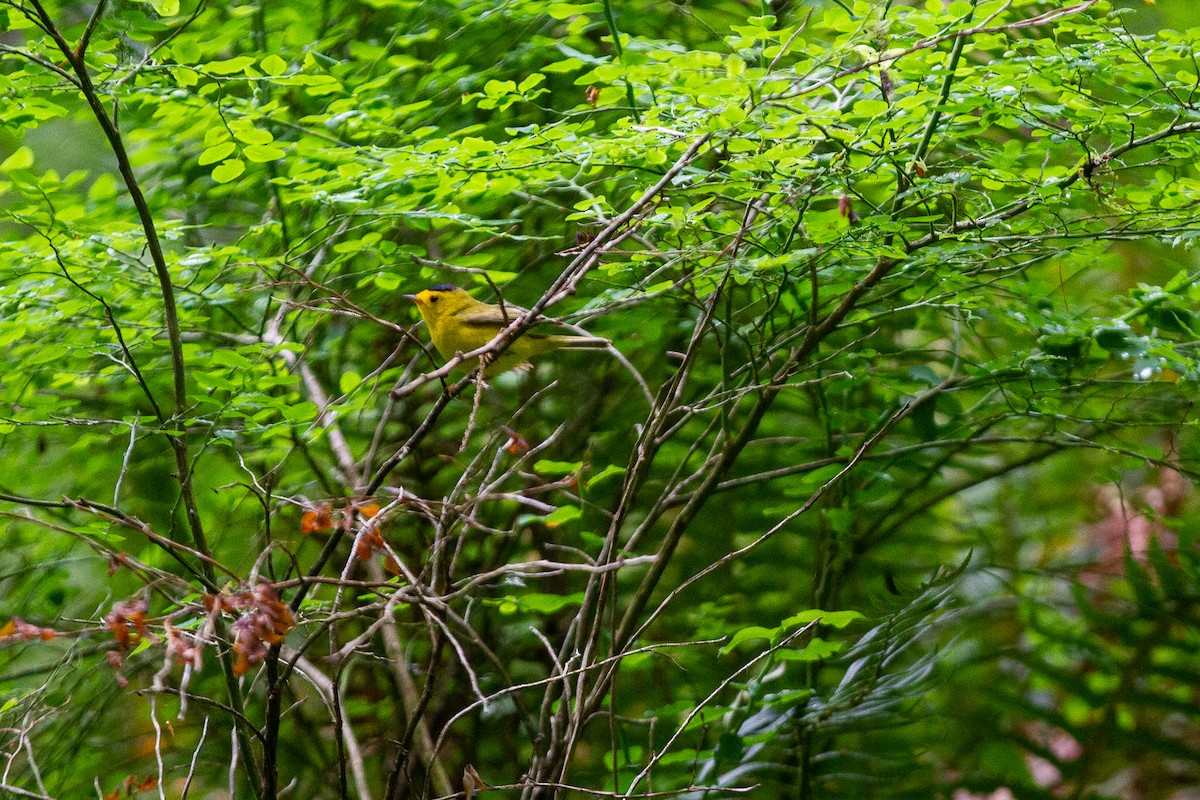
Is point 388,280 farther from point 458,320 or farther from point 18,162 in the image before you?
point 18,162

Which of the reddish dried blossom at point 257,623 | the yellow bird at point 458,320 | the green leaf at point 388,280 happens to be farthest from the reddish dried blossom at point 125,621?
the yellow bird at point 458,320

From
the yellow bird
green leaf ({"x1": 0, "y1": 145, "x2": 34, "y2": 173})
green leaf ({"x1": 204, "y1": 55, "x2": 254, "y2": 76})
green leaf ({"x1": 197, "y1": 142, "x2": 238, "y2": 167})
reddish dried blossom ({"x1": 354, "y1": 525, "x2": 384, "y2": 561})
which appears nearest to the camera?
reddish dried blossom ({"x1": 354, "y1": 525, "x2": 384, "y2": 561})

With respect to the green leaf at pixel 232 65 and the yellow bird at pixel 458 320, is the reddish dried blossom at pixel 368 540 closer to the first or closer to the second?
the green leaf at pixel 232 65

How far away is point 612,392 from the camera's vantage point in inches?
163

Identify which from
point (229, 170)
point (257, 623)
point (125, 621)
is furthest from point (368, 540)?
point (229, 170)

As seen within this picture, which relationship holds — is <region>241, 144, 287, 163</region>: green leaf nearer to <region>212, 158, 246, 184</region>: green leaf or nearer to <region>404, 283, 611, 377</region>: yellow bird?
<region>212, 158, 246, 184</region>: green leaf

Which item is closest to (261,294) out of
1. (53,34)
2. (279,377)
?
(279,377)

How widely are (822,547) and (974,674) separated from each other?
0.76 m

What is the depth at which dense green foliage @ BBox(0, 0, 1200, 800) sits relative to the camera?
83.7 inches

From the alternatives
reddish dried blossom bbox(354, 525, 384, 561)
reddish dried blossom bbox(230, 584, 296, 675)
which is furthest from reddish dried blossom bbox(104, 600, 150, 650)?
reddish dried blossom bbox(354, 525, 384, 561)

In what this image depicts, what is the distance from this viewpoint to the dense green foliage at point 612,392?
213 centimetres

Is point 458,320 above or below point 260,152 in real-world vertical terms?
below

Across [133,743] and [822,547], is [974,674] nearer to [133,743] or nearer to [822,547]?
[822,547]

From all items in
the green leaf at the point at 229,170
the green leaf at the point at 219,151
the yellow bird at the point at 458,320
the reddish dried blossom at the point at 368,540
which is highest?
the green leaf at the point at 219,151
